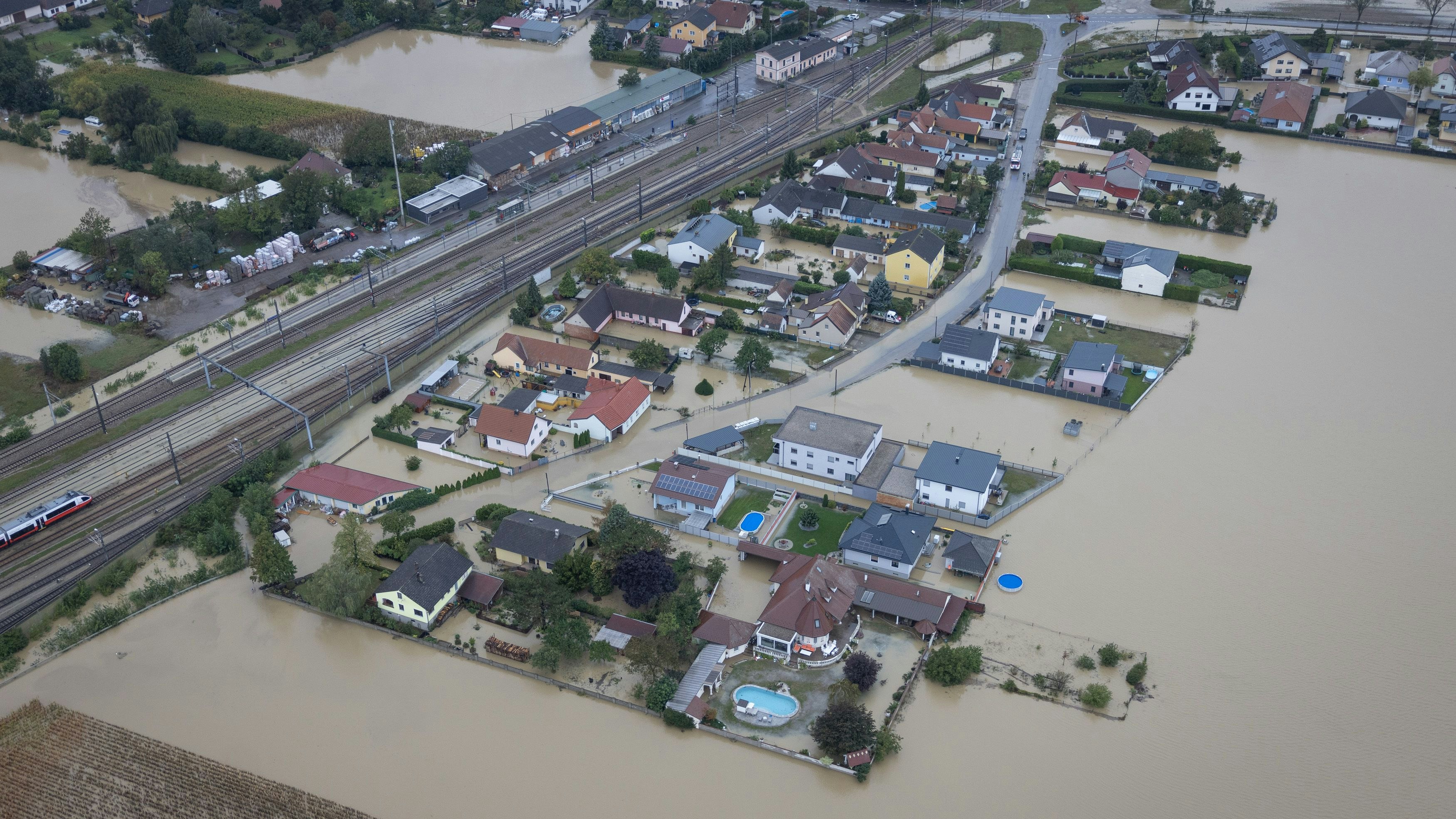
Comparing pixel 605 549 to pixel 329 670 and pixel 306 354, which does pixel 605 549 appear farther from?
pixel 306 354

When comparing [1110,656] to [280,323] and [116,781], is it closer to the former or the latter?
[116,781]

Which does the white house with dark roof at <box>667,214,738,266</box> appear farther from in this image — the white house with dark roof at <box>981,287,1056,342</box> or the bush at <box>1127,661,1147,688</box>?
the bush at <box>1127,661,1147,688</box>

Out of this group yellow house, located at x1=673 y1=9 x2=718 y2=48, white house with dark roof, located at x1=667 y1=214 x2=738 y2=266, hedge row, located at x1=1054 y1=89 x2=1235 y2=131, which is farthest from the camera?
yellow house, located at x1=673 y1=9 x2=718 y2=48

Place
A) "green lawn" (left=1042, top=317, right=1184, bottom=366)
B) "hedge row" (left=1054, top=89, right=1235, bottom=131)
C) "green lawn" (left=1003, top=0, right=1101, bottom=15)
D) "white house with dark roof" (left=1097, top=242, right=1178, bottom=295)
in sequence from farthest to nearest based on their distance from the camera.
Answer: "green lawn" (left=1003, top=0, right=1101, bottom=15)
"hedge row" (left=1054, top=89, right=1235, bottom=131)
"white house with dark roof" (left=1097, top=242, right=1178, bottom=295)
"green lawn" (left=1042, top=317, right=1184, bottom=366)

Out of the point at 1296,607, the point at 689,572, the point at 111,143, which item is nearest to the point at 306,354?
the point at 689,572

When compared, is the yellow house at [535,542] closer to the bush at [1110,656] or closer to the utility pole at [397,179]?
the bush at [1110,656]

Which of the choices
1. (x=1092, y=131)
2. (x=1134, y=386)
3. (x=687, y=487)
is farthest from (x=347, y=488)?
(x=1092, y=131)

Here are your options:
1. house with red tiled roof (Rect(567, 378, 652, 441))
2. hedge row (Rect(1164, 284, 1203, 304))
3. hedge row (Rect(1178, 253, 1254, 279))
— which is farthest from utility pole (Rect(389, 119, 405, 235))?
hedge row (Rect(1178, 253, 1254, 279))

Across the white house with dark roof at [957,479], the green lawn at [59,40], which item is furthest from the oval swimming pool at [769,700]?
the green lawn at [59,40]
